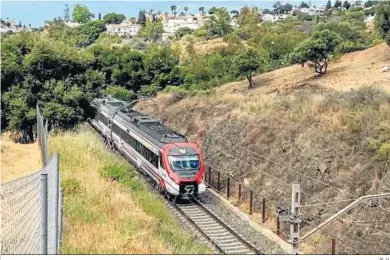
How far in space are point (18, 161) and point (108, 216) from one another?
7.64 meters

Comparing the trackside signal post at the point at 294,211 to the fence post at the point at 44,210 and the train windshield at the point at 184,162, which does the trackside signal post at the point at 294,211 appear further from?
the train windshield at the point at 184,162

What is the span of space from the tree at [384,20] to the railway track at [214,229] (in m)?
22.3

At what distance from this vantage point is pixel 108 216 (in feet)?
38.4

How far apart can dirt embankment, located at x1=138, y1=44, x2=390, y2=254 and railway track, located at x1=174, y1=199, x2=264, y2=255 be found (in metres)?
2.38

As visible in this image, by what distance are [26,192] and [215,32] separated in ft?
258

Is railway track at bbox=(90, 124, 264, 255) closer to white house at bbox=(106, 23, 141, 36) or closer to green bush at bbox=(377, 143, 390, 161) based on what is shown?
green bush at bbox=(377, 143, 390, 161)

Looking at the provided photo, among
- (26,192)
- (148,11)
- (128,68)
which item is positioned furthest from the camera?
(148,11)

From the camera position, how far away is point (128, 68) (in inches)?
2067

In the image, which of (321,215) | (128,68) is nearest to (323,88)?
(321,215)

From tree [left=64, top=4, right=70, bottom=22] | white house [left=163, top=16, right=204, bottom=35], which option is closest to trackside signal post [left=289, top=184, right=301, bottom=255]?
tree [left=64, top=4, right=70, bottom=22]

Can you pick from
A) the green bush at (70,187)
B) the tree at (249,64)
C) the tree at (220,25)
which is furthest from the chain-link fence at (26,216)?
the tree at (220,25)

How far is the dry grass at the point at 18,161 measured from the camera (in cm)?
1617

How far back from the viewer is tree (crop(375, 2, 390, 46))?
37.5 m

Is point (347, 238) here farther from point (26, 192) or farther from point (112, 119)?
point (112, 119)
